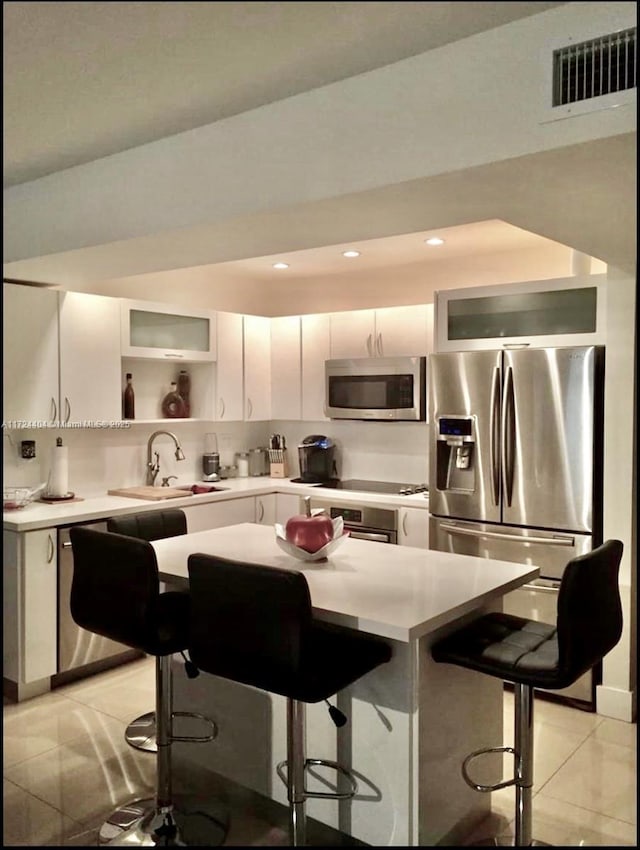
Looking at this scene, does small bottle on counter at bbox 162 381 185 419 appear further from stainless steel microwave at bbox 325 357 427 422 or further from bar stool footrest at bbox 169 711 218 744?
bar stool footrest at bbox 169 711 218 744

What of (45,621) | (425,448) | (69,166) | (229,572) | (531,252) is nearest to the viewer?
(229,572)

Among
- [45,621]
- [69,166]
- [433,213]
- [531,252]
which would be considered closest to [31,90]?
[69,166]

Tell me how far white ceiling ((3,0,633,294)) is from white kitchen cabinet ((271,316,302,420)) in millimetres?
2237

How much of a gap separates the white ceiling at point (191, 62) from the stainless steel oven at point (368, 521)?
1.92 meters

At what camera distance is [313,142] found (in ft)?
7.32

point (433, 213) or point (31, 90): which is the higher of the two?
point (31, 90)

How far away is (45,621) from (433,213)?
2694 millimetres

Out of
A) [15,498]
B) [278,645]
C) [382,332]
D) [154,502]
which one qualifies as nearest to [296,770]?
[278,645]

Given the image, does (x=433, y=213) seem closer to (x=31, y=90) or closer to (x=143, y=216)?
(x=143, y=216)

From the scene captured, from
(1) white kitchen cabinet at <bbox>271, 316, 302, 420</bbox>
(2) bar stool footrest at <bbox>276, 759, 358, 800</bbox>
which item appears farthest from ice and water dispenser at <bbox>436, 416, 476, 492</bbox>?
(2) bar stool footrest at <bbox>276, 759, 358, 800</bbox>

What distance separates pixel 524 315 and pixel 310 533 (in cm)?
185

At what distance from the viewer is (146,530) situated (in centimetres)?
312

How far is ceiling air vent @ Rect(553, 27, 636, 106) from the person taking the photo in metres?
1.67

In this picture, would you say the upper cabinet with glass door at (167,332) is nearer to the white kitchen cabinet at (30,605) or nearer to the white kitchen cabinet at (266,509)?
the white kitchen cabinet at (266,509)
